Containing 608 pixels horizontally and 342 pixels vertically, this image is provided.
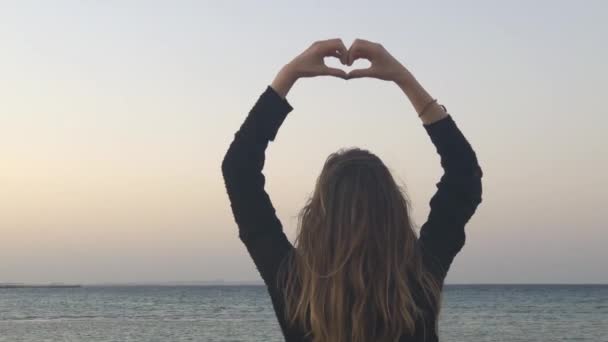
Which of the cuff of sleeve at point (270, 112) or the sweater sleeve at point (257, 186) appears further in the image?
the cuff of sleeve at point (270, 112)

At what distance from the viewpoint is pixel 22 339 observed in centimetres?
4053

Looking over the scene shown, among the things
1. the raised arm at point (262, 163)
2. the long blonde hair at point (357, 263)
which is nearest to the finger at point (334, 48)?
the raised arm at point (262, 163)

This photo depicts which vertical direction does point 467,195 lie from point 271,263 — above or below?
above

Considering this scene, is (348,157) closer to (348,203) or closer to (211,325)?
(348,203)

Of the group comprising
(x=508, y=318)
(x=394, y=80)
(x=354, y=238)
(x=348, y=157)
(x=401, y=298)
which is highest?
(x=394, y=80)

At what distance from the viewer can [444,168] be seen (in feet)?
8.54

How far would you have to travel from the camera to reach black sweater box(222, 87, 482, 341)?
94.8 inches

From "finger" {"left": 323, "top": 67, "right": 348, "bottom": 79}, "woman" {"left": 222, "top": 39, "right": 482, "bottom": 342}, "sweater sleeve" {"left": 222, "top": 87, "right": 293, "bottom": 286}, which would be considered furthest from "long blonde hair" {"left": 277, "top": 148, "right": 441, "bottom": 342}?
"finger" {"left": 323, "top": 67, "right": 348, "bottom": 79}

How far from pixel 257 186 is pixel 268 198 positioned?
0.05 metres

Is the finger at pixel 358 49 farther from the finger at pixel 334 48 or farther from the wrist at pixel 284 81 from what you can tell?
the wrist at pixel 284 81

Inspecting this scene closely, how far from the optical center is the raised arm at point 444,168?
2.46 meters

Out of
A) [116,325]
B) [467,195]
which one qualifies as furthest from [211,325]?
[467,195]

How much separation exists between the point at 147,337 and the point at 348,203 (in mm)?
41038

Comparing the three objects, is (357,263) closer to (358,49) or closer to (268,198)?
(268,198)
